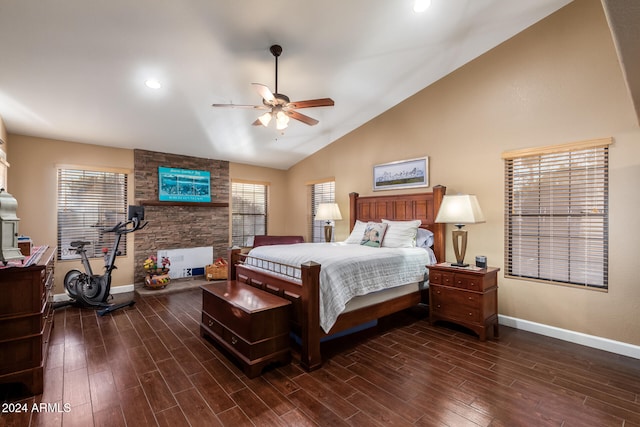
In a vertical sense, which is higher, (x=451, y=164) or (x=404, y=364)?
(x=451, y=164)

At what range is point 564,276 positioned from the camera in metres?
3.32

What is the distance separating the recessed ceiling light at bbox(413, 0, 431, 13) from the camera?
9.25 feet

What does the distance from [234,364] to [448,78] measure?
4.53m

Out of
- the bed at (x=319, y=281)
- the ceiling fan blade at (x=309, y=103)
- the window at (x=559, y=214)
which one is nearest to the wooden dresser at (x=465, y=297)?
the bed at (x=319, y=281)

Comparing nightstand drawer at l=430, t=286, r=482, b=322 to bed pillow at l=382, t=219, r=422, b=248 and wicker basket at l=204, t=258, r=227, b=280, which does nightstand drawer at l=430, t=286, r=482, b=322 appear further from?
wicker basket at l=204, t=258, r=227, b=280

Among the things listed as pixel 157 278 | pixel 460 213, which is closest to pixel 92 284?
pixel 157 278

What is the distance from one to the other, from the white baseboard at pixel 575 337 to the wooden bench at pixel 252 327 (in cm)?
287

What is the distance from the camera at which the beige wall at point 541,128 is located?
2.95 m

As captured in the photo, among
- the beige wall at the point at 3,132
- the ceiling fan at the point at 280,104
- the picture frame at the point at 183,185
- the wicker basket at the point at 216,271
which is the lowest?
the wicker basket at the point at 216,271

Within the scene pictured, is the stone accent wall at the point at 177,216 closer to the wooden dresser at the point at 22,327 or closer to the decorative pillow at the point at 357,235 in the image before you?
the decorative pillow at the point at 357,235

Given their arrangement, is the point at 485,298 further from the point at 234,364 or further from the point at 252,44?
the point at 252,44

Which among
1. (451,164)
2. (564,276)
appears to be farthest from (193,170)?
→ (564,276)

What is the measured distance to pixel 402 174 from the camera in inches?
189

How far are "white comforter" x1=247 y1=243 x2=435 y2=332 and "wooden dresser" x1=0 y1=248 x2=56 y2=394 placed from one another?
6.46ft
